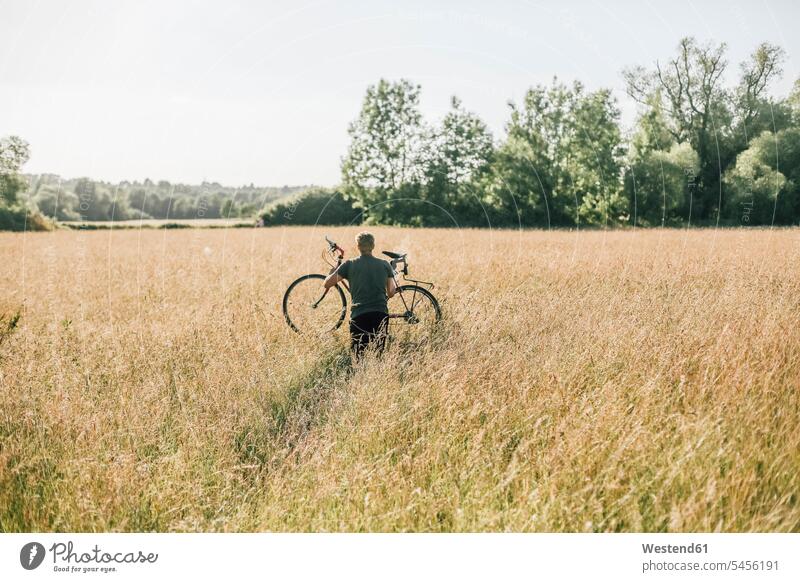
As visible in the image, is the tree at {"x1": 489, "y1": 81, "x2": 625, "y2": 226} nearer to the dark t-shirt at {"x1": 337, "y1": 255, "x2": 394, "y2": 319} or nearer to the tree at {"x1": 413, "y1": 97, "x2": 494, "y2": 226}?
the tree at {"x1": 413, "y1": 97, "x2": 494, "y2": 226}

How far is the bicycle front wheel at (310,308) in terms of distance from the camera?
699cm

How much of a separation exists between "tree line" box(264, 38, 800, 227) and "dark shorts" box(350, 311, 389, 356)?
6.50m

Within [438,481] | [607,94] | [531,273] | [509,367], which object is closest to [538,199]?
[607,94]

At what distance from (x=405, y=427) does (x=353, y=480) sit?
80cm

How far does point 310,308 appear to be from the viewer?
295 inches

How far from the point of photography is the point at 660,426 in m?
3.95

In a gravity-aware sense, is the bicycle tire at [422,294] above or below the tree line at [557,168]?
below

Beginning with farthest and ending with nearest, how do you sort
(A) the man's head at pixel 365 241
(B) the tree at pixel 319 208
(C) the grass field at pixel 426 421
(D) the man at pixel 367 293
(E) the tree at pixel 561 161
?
(B) the tree at pixel 319 208 → (E) the tree at pixel 561 161 → (D) the man at pixel 367 293 → (A) the man's head at pixel 365 241 → (C) the grass field at pixel 426 421

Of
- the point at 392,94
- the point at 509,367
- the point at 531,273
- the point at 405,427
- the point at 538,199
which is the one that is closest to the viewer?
the point at 405,427

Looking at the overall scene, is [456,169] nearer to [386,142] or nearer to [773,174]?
[386,142]

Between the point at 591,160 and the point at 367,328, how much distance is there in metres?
25.7

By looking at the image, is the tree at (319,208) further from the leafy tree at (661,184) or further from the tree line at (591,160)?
the leafy tree at (661,184)

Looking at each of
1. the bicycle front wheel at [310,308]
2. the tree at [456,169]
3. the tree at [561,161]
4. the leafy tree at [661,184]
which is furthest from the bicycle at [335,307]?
the leafy tree at [661,184]
